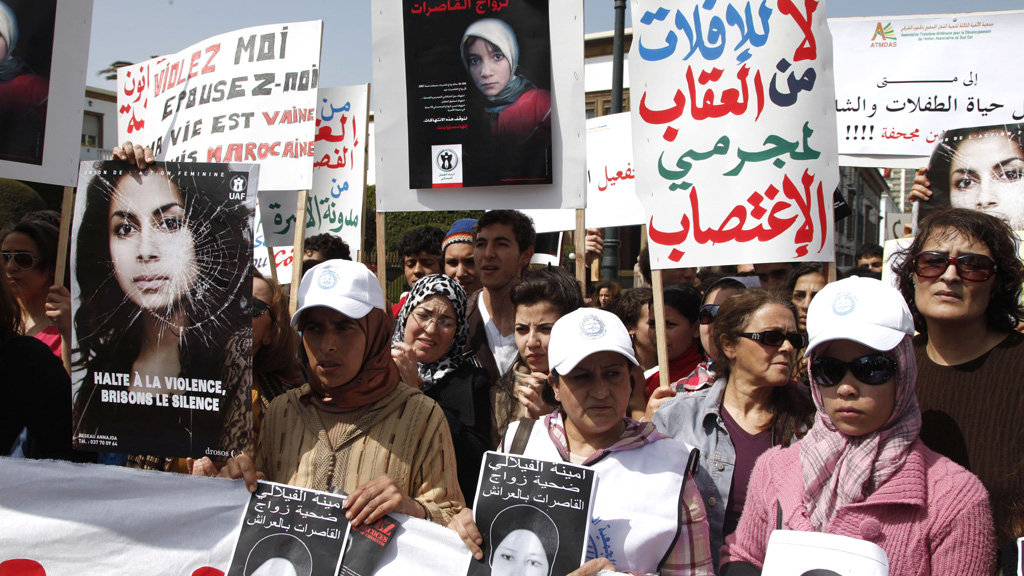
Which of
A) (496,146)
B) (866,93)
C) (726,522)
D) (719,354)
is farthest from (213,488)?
(866,93)

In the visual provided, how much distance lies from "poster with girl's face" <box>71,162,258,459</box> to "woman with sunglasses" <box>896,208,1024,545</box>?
2067 millimetres

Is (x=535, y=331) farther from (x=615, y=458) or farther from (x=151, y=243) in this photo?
(x=151, y=243)

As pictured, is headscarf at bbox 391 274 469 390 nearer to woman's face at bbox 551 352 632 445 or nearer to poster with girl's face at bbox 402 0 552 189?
poster with girl's face at bbox 402 0 552 189

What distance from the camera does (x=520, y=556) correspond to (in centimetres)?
192

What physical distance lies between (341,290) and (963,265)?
6.16 feet

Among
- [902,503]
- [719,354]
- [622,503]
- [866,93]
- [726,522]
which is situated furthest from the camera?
[866,93]

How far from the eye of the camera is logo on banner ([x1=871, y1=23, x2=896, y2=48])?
5.18m

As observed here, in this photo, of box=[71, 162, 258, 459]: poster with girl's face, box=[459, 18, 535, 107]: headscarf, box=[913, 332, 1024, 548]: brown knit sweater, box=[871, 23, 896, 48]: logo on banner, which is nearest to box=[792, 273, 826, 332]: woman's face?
box=[913, 332, 1024, 548]: brown knit sweater

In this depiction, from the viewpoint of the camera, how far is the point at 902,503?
72.3 inches

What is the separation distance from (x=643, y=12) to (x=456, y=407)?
6.37 feet

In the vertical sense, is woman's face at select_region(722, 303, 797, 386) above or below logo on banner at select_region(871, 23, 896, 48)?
below

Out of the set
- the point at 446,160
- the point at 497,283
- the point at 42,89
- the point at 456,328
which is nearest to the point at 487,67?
the point at 446,160

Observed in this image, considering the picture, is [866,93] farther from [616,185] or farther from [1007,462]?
[1007,462]

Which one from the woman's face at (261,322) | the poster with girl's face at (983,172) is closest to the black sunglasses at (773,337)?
the poster with girl's face at (983,172)
